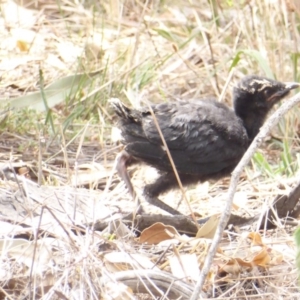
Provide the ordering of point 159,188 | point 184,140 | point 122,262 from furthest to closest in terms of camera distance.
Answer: point 159,188 < point 184,140 < point 122,262

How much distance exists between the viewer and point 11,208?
12.0 feet

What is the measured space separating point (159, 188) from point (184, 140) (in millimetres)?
379

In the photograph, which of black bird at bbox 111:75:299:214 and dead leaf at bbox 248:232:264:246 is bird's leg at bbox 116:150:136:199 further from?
dead leaf at bbox 248:232:264:246

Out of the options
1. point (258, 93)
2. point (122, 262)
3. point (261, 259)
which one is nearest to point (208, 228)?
point (261, 259)

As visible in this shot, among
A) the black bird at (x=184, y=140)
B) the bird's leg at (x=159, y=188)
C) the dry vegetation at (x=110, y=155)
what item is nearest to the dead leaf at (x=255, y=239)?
the dry vegetation at (x=110, y=155)

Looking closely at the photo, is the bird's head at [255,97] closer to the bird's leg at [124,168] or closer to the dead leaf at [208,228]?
the bird's leg at [124,168]

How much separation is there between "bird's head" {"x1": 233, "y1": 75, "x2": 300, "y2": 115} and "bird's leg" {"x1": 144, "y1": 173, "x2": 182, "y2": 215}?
25.3 inches

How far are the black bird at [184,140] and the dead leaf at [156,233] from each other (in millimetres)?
888

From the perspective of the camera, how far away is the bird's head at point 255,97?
192 inches

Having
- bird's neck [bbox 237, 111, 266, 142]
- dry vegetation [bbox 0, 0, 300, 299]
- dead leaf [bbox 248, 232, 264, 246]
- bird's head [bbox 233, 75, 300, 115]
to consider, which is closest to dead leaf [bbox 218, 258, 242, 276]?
dry vegetation [bbox 0, 0, 300, 299]

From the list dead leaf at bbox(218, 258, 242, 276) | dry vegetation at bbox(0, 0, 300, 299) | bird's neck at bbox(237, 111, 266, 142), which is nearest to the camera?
dry vegetation at bbox(0, 0, 300, 299)

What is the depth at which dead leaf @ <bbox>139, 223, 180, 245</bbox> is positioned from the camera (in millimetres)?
3588

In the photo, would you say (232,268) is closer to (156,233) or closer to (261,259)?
(261,259)

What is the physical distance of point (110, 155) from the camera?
5.37 meters
